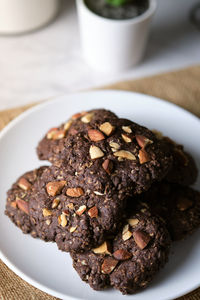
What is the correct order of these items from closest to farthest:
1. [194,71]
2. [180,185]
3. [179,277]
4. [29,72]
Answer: [179,277]
[180,185]
[194,71]
[29,72]

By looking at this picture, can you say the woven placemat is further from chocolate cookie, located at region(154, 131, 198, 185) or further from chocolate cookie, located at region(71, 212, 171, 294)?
chocolate cookie, located at region(71, 212, 171, 294)

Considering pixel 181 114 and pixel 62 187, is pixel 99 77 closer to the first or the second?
pixel 181 114

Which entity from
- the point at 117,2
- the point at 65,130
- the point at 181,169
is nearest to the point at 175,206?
the point at 181,169

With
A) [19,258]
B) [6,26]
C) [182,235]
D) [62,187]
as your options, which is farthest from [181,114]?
[6,26]

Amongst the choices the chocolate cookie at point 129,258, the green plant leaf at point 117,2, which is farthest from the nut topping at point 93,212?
the green plant leaf at point 117,2

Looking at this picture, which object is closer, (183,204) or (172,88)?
(183,204)

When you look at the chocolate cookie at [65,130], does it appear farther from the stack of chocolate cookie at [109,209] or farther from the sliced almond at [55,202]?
the sliced almond at [55,202]

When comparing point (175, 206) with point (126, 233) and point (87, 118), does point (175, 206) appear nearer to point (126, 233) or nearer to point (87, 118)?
point (126, 233)
